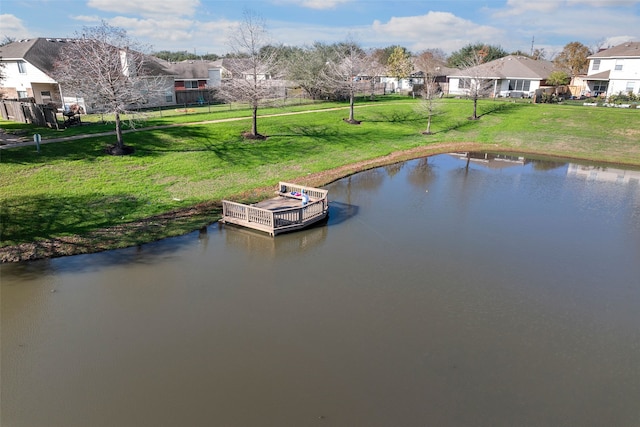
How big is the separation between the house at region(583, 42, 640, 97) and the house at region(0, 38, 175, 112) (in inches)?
2257

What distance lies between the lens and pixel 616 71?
56938 millimetres

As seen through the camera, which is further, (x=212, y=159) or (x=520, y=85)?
(x=520, y=85)

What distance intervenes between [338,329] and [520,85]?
6105cm

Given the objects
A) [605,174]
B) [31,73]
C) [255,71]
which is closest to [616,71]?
[605,174]

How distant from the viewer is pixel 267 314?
1258cm

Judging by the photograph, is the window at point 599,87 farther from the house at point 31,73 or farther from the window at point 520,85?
the house at point 31,73

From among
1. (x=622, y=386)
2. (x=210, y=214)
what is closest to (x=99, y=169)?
(x=210, y=214)

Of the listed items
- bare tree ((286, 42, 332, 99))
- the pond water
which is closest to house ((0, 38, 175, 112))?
bare tree ((286, 42, 332, 99))

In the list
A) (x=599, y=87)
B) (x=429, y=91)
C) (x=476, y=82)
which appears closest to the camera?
(x=429, y=91)

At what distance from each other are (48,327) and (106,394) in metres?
3.83

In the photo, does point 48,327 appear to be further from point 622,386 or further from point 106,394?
point 622,386

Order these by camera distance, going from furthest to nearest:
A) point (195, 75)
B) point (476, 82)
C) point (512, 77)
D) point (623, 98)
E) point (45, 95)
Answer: point (195, 75)
point (512, 77)
point (623, 98)
point (476, 82)
point (45, 95)

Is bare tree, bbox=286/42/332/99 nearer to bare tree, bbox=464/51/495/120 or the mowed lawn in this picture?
the mowed lawn

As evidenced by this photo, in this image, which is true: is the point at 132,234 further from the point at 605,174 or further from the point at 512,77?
the point at 512,77
